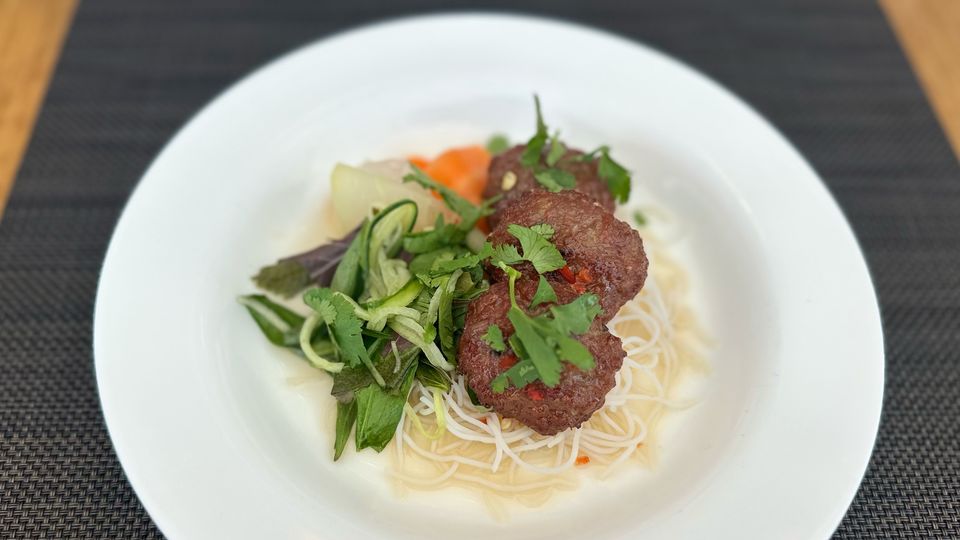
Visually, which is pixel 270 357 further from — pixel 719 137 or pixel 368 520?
pixel 719 137

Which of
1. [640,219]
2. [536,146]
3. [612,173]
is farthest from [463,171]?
[640,219]

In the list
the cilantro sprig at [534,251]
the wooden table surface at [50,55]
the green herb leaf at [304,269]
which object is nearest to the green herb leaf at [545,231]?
the cilantro sprig at [534,251]

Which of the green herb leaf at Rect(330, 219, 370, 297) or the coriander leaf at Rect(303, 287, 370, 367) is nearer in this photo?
the coriander leaf at Rect(303, 287, 370, 367)

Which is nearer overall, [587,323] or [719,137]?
[587,323]

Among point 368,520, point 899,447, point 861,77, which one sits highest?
point 861,77

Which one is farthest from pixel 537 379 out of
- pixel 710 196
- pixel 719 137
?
pixel 719 137

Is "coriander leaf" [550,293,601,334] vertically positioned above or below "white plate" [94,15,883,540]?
above

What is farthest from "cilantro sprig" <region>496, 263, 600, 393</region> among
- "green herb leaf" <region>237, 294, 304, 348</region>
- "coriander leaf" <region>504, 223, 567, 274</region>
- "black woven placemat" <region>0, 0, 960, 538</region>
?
"black woven placemat" <region>0, 0, 960, 538</region>

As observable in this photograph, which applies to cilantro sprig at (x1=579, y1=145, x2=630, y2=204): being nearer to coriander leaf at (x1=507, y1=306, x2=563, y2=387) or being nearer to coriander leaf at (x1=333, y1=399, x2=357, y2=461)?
A: coriander leaf at (x1=507, y1=306, x2=563, y2=387)
